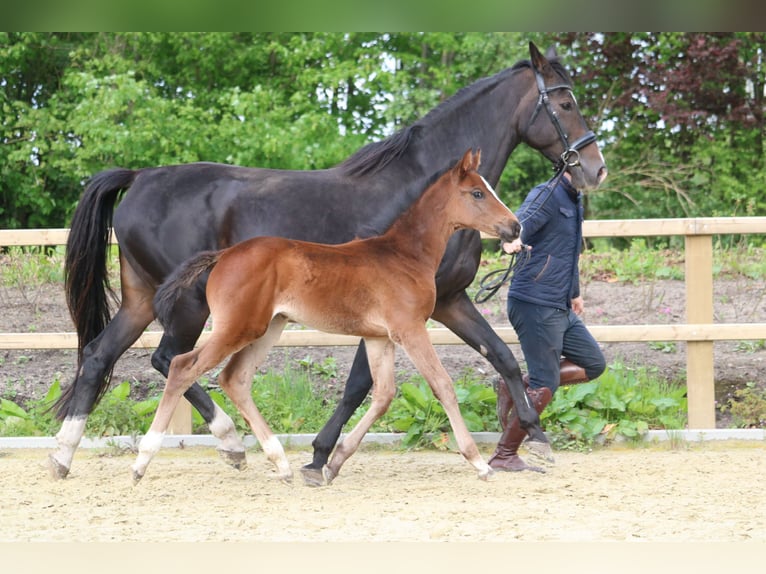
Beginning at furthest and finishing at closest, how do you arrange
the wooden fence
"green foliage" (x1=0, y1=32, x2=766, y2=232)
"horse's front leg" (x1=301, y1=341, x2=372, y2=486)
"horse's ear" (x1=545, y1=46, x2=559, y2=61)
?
1. "green foliage" (x1=0, y1=32, x2=766, y2=232)
2. the wooden fence
3. "horse's ear" (x1=545, y1=46, x2=559, y2=61)
4. "horse's front leg" (x1=301, y1=341, x2=372, y2=486)

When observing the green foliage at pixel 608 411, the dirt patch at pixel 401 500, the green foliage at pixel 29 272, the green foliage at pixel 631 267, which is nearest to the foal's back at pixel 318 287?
the dirt patch at pixel 401 500

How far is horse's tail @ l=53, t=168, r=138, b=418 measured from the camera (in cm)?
552

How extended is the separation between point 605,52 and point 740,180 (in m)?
2.73

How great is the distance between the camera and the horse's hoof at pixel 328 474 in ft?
16.4

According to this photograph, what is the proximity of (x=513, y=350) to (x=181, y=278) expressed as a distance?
3.88 metres

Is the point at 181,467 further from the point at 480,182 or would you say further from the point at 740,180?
the point at 740,180

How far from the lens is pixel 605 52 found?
13.9 m

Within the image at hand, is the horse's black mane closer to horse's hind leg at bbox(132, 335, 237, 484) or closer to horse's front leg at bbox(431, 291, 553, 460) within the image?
horse's front leg at bbox(431, 291, 553, 460)

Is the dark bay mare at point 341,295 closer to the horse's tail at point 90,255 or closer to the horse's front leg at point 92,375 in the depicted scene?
the horse's front leg at point 92,375

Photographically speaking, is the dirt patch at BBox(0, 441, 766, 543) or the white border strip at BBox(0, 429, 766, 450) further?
the white border strip at BBox(0, 429, 766, 450)

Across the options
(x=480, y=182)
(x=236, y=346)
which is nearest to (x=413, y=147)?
(x=480, y=182)

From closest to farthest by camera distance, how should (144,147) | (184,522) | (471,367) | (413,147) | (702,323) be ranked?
1. (184,522)
2. (413,147)
3. (702,323)
4. (471,367)
5. (144,147)

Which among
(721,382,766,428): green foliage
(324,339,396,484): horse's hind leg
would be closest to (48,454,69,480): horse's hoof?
(324,339,396,484): horse's hind leg

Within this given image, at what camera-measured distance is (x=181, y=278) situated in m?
4.68
